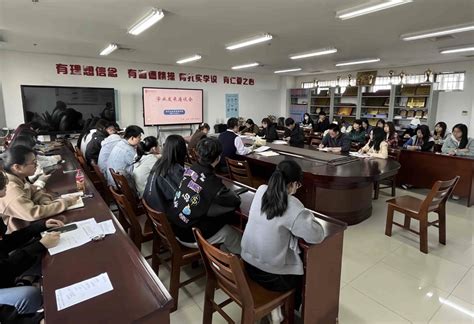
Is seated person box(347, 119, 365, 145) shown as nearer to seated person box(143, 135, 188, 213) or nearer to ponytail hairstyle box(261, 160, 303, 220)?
seated person box(143, 135, 188, 213)

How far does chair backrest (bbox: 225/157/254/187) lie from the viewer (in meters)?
3.49

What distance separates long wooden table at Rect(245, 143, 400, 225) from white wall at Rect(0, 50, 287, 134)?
16.7 feet

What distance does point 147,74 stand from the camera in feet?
24.7

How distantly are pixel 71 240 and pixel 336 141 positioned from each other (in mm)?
4208

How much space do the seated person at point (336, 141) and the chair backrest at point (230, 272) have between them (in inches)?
135

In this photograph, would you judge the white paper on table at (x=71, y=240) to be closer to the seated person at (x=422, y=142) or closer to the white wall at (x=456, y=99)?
the seated person at (x=422, y=142)

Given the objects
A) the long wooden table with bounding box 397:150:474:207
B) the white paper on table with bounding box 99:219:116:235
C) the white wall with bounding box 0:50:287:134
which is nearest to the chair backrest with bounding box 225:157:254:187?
the white paper on table with bounding box 99:219:116:235

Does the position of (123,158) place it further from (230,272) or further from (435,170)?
(435,170)

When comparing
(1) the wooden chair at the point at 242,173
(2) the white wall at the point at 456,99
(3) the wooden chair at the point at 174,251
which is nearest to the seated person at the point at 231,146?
(1) the wooden chair at the point at 242,173

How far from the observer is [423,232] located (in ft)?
9.14

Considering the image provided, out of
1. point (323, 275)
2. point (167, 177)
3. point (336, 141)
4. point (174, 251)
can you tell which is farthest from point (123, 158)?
point (336, 141)

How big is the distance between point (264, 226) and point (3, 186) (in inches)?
55.3

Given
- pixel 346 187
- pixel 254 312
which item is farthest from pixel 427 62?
pixel 254 312

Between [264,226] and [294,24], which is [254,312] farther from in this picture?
[294,24]
